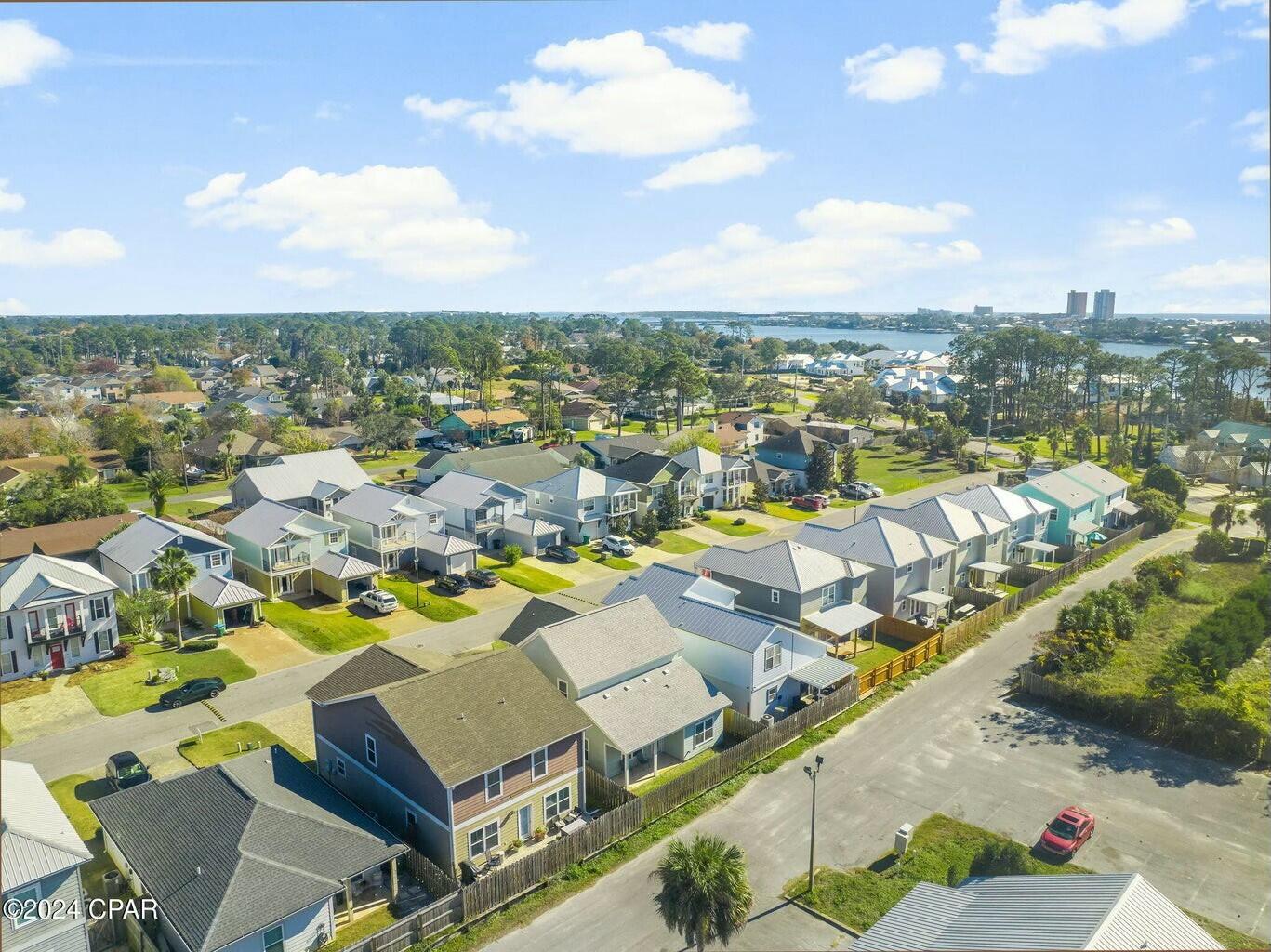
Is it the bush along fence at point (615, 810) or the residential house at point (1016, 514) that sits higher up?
the residential house at point (1016, 514)

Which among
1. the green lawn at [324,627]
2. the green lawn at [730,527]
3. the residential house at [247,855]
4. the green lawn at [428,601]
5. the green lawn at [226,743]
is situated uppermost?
the residential house at [247,855]

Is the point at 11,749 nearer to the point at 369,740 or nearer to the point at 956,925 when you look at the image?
the point at 369,740

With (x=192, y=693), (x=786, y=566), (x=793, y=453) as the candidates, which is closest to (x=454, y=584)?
(x=192, y=693)

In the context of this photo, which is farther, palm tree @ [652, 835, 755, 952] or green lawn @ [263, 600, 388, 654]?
green lawn @ [263, 600, 388, 654]

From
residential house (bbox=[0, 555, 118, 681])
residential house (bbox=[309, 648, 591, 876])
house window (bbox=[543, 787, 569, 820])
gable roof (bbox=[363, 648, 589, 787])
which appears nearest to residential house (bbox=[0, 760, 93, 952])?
residential house (bbox=[309, 648, 591, 876])

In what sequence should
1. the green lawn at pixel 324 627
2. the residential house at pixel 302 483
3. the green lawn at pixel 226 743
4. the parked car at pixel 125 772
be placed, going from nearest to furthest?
the parked car at pixel 125 772 < the green lawn at pixel 226 743 < the green lawn at pixel 324 627 < the residential house at pixel 302 483

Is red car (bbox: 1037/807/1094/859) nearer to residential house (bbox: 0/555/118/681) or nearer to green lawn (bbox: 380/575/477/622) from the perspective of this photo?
green lawn (bbox: 380/575/477/622)

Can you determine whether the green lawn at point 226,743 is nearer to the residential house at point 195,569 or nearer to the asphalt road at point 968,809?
the residential house at point 195,569

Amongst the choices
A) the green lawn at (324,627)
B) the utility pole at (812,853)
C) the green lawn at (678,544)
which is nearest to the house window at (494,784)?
the utility pole at (812,853)
